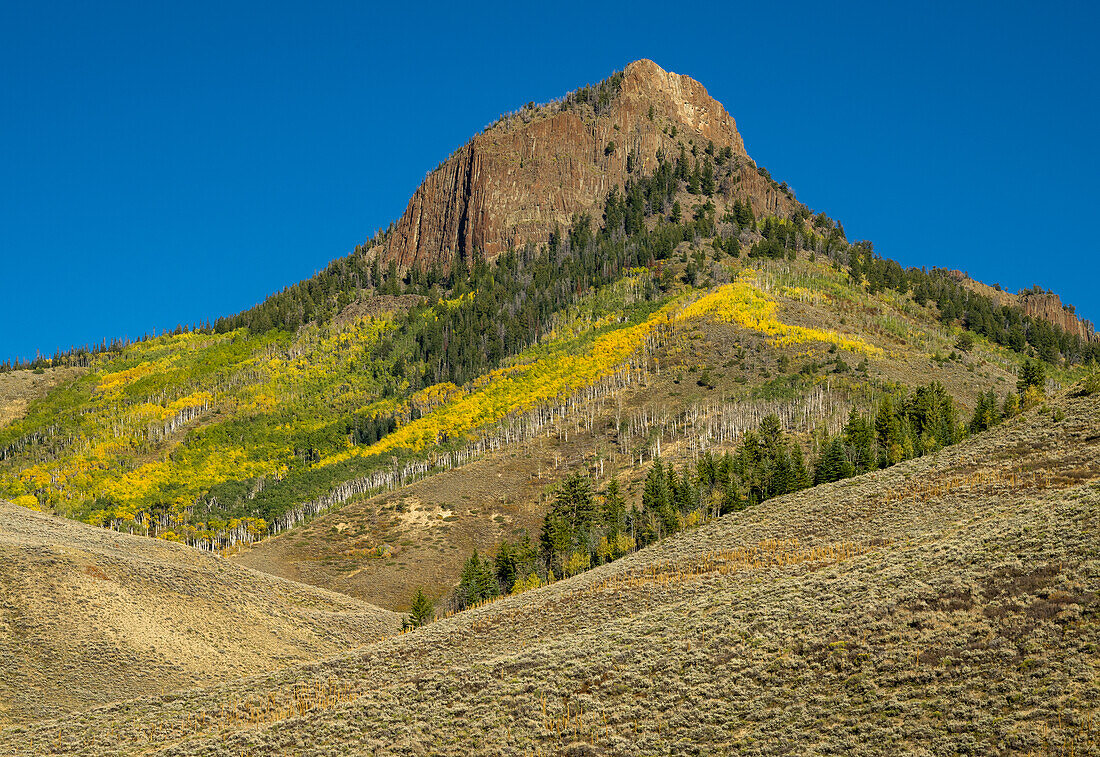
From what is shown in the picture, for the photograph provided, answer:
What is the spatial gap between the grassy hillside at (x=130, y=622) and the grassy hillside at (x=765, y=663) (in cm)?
539

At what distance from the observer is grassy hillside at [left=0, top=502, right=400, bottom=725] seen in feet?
179

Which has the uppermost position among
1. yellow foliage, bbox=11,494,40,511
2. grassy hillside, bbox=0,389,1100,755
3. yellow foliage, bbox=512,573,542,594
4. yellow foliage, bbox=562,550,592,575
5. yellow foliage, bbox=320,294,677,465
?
Result: yellow foliage, bbox=320,294,677,465

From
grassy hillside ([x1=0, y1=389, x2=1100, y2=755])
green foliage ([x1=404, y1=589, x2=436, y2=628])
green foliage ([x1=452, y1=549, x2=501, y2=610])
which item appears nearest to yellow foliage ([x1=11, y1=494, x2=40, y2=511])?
green foliage ([x1=452, y1=549, x2=501, y2=610])

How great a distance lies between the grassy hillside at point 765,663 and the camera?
1222 inches

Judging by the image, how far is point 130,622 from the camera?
62094mm

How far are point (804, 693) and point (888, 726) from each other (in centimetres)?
419

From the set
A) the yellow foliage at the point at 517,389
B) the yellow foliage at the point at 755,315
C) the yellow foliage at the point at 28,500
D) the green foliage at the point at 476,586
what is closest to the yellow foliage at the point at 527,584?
the green foliage at the point at 476,586

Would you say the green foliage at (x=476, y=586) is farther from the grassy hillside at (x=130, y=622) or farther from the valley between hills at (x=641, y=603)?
the grassy hillside at (x=130, y=622)

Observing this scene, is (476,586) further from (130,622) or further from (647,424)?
(647,424)

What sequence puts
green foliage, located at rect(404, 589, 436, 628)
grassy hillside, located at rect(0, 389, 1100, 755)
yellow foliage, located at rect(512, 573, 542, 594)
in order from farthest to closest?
yellow foliage, located at rect(512, 573, 542, 594) < green foliage, located at rect(404, 589, 436, 628) < grassy hillside, located at rect(0, 389, 1100, 755)

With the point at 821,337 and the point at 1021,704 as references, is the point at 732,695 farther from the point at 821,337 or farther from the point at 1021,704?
the point at 821,337

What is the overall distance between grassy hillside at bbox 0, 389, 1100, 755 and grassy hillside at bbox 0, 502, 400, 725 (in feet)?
17.7

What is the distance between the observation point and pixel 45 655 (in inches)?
2199

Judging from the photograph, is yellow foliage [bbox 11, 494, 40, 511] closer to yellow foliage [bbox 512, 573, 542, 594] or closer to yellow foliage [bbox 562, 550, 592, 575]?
yellow foliage [bbox 512, 573, 542, 594]
